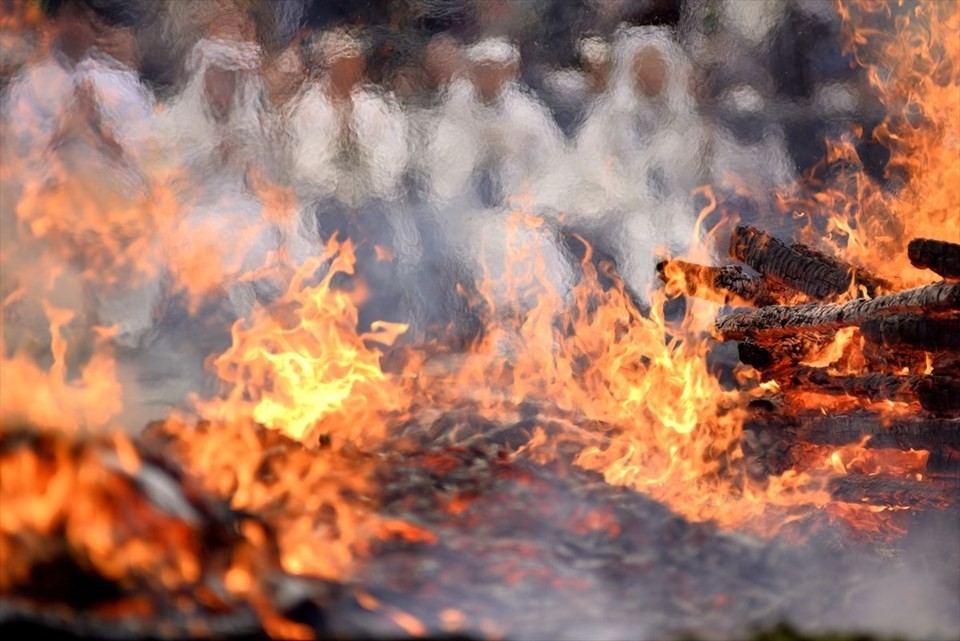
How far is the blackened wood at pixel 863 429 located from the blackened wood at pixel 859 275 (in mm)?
878

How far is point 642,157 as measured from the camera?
8.08 meters

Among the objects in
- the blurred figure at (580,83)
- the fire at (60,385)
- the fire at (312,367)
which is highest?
the blurred figure at (580,83)

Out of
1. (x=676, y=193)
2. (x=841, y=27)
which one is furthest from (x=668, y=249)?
(x=841, y=27)

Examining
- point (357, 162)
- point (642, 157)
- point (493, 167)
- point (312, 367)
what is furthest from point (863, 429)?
point (357, 162)

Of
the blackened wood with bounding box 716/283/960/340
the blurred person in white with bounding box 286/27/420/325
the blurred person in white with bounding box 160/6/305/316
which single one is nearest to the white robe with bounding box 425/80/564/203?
the blurred person in white with bounding box 286/27/420/325

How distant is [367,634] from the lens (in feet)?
9.26

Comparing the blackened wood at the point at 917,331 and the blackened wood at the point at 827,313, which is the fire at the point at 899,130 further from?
the blackened wood at the point at 917,331

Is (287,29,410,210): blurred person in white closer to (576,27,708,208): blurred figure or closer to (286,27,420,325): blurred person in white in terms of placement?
(286,27,420,325): blurred person in white

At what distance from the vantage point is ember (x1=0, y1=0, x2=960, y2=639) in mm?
3594

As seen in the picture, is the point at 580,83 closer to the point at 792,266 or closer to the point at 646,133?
the point at 646,133

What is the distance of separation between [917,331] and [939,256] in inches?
13.9

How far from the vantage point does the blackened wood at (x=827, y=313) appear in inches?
150

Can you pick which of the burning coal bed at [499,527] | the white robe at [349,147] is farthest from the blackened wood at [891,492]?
the white robe at [349,147]

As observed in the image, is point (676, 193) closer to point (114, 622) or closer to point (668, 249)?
point (668, 249)
